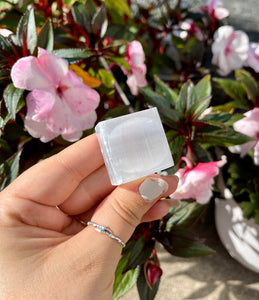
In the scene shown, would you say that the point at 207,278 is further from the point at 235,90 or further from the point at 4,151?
the point at 4,151

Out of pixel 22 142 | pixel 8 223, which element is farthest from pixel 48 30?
pixel 8 223

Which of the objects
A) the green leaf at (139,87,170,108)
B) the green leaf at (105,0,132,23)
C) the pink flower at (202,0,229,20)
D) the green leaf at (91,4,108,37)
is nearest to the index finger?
the green leaf at (139,87,170,108)

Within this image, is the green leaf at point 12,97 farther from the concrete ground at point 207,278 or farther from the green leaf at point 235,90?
the concrete ground at point 207,278

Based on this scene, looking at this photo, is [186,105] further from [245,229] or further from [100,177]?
[245,229]

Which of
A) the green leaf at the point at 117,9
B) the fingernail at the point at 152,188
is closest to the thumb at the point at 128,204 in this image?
the fingernail at the point at 152,188

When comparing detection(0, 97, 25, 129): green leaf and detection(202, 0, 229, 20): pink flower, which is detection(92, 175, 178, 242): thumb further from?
detection(202, 0, 229, 20): pink flower

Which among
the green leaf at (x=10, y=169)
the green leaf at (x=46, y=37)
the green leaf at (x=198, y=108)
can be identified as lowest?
the green leaf at (x=198, y=108)
